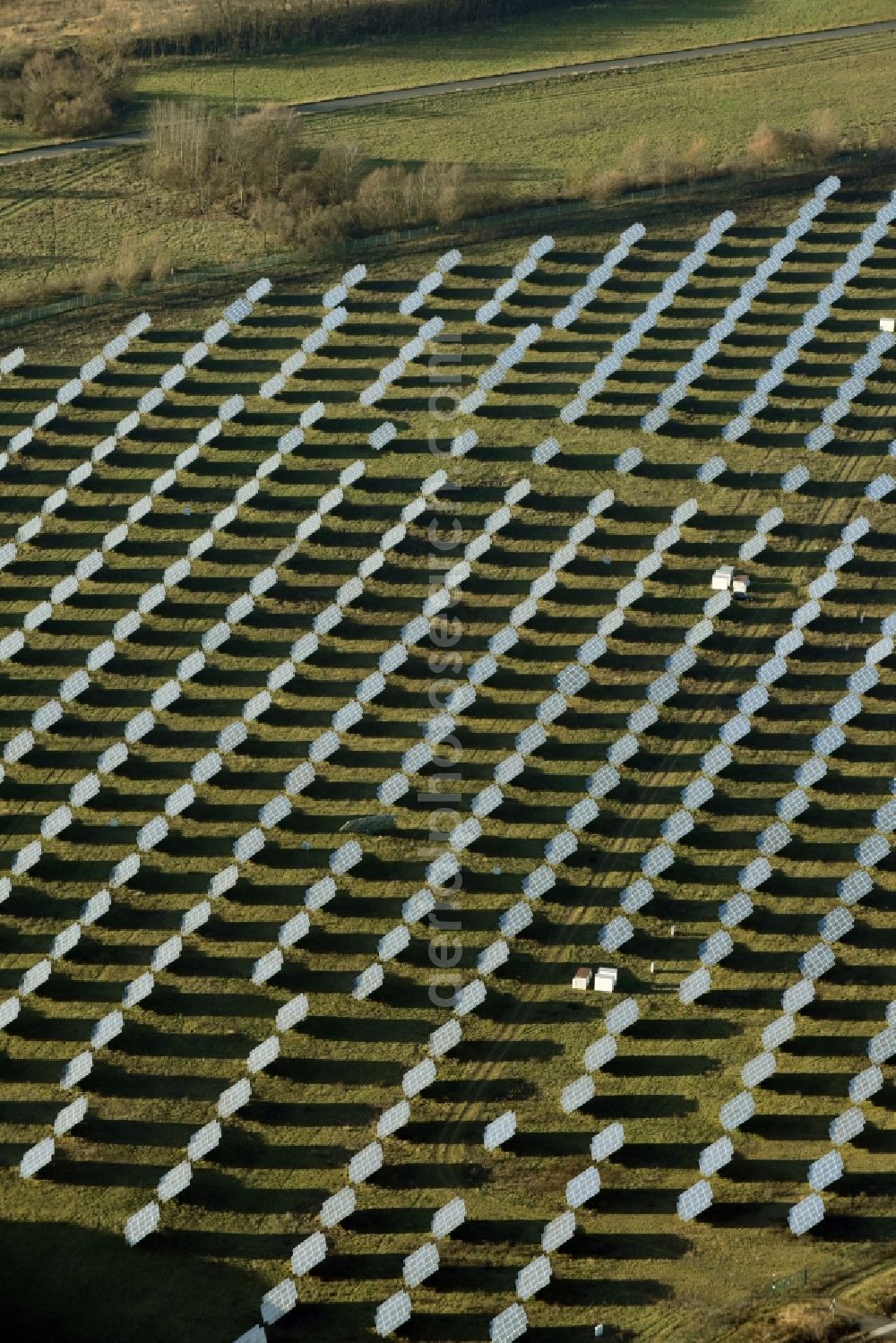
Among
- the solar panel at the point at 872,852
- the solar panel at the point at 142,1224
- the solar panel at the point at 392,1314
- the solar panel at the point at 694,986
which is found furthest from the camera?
the solar panel at the point at 872,852

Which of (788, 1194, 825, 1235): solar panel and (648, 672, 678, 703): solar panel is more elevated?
(648, 672, 678, 703): solar panel

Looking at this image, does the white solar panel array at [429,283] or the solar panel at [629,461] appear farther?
the white solar panel array at [429,283]

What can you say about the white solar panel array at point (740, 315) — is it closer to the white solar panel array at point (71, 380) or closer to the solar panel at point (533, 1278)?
the white solar panel array at point (71, 380)

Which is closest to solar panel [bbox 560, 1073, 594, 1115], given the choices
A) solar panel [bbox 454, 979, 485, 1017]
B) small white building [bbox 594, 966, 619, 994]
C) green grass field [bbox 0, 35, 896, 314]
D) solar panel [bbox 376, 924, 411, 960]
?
small white building [bbox 594, 966, 619, 994]

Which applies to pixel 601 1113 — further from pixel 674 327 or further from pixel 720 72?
pixel 720 72

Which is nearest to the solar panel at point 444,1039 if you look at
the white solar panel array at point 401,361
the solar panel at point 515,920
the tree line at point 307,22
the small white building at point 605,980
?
the solar panel at point 515,920

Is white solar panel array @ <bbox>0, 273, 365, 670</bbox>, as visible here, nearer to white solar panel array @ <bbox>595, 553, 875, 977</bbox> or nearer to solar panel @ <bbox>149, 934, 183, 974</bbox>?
solar panel @ <bbox>149, 934, 183, 974</bbox>
